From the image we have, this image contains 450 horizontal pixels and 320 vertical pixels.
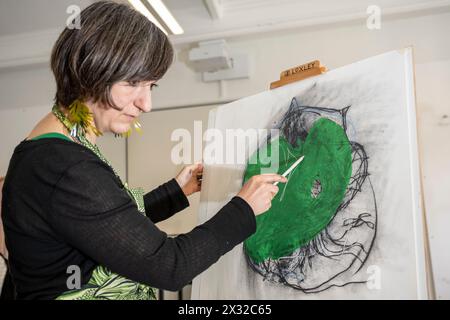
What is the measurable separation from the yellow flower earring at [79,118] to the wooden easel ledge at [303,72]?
655mm

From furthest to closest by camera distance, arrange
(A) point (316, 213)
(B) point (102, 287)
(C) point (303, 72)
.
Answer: (C) point (303, 72) → (A) point (316, 213) → (B) point (102, 287)

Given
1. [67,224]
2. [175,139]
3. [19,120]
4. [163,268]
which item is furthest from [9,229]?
[19,120]

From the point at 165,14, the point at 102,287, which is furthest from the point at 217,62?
the point at 102,287

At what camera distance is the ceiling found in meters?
A: 2.09

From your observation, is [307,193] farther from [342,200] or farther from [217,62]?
[217,62]

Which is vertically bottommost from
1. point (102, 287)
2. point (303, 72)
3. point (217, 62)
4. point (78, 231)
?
point (102, 287)

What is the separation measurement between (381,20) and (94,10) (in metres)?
1.90

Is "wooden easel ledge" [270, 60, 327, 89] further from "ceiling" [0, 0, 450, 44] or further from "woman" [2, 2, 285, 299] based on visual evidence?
"ceiling" [0, 0, 450, 44]

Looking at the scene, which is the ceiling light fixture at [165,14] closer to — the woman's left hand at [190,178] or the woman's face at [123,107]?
the woman's left hand at [190,178]

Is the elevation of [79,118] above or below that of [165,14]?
below

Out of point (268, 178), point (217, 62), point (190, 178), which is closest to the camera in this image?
point (268, 178)

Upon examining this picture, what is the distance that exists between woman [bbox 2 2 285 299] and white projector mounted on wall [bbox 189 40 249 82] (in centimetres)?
156

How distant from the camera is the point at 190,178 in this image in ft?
4.44

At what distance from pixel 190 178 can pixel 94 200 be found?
2.42 ft
